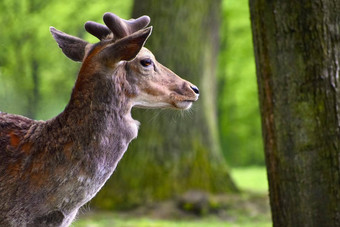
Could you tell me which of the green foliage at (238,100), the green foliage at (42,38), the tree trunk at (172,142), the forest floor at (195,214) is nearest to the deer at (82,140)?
the green foliage at (42,38)

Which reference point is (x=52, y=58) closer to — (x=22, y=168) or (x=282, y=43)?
(x=282, y=43)

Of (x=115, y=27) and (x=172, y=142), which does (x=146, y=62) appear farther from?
(x=172, y=142)

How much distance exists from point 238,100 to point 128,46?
2206cm

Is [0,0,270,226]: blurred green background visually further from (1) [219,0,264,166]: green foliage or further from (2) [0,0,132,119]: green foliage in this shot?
(1) [219,0,264,166]: green foliage

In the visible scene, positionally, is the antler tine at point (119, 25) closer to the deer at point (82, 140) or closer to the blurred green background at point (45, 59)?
the deer at point (82, 140)

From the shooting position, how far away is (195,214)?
9.48m

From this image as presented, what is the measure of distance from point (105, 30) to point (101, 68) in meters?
0.38

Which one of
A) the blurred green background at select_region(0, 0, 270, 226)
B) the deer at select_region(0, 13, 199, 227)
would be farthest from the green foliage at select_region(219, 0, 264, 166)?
the deer at select_region(0, 13, 199, 227)

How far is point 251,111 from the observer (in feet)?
85.2

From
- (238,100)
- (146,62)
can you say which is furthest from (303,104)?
(238,100)

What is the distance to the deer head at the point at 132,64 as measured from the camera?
3812 millimetres

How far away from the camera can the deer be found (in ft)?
12.5

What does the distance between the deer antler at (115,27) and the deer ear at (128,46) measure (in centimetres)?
15

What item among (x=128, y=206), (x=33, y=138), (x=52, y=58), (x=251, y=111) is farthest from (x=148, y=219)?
(x=251, y=111)
